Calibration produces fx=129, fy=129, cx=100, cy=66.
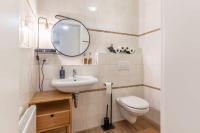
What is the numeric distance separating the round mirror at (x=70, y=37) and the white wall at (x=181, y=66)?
5.36 ft

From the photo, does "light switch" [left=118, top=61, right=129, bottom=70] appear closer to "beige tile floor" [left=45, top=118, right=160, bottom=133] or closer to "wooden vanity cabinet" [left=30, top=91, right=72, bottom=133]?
"beige tile floor" [left=45, top=118, right=160, bottom=133]

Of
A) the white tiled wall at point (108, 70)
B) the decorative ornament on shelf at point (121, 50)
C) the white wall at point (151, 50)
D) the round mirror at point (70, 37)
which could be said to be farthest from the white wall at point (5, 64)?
the white wall at point (151, 50)

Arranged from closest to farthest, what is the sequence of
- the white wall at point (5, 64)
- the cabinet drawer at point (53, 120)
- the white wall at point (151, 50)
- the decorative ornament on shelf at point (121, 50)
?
the white wall at point (5, 64) → the cabinet drawer at point (53, 120) → the white wall at point (151, 50) → the decorative ornament on shelf at point (121, 50)

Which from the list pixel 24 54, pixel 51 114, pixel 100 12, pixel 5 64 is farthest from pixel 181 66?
pixel 100 12

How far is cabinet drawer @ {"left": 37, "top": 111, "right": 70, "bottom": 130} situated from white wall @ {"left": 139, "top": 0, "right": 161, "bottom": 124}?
1.51 metres

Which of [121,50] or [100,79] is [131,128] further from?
[121,50]

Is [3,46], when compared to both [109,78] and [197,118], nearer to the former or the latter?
[197,118]

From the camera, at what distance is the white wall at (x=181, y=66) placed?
1.50 ft

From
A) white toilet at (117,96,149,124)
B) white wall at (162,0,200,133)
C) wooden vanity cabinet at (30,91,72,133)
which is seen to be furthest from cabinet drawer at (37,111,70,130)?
white wall at (162,0,200,133)

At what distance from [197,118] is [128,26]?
7.49 ft

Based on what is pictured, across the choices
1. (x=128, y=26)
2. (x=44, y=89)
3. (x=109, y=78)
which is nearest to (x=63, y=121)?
(x=44, y=89)

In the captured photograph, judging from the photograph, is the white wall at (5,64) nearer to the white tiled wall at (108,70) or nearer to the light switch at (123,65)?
the white tiled wall at (108,70)

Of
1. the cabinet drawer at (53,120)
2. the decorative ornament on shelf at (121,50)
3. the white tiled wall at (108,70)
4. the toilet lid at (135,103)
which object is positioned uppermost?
the decorative ornament on shelf at (121,50)

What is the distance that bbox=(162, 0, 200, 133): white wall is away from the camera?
457 millimetres
